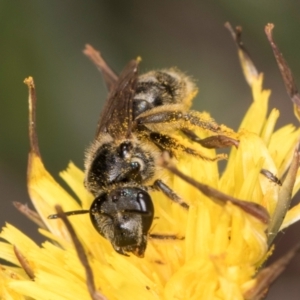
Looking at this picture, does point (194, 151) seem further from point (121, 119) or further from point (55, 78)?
point (55, 78)

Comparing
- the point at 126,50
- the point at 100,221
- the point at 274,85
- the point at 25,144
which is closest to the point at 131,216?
the point at 100,221

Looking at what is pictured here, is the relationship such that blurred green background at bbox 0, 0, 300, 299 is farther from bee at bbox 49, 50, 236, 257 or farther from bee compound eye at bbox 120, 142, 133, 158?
bee compound eye at bbox 120, 142, 133, 158

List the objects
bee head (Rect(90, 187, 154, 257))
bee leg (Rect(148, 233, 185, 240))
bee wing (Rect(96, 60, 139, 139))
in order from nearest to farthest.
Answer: bee head (Rect(90, 187, 154, 257)) → bee leg (Rect(148, 233, 185, 240)) → bee wing (Rect(96, 60, 139, 139))

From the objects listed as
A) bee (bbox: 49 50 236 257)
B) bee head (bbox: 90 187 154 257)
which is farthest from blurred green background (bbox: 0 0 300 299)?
bee head (bbox: 90 187 154 257)

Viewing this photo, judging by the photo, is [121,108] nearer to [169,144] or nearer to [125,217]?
[169,144]

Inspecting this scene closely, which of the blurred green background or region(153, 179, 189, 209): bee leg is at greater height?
the blurred green background

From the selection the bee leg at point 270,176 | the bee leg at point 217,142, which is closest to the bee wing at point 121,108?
the bee leg at point 217,142
